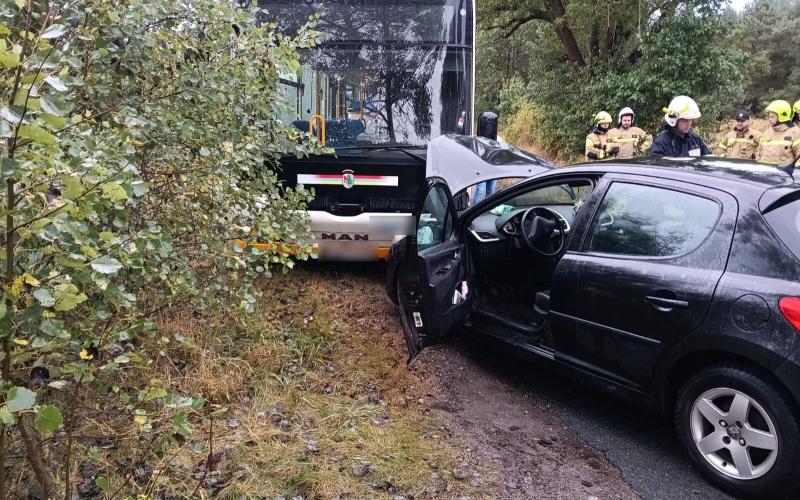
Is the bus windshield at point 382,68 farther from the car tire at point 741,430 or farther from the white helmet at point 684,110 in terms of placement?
the car tire at point 741,430

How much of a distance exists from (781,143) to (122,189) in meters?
10.0

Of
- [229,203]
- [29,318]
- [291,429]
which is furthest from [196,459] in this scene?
[29,318]

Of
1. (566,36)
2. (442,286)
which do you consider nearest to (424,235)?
(442,286)

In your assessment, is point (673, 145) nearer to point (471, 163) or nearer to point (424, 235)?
point (471, 163)

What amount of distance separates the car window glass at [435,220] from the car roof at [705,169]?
0.99 metres

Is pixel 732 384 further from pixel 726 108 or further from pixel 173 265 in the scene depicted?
pixel 726 108

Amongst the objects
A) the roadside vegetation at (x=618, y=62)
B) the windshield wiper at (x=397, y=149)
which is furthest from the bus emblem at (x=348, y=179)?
the roadside vegetation at (x=618, y=62)

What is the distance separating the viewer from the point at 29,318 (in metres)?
1.57

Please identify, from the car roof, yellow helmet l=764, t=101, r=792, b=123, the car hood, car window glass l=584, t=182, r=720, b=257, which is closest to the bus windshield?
the car hood

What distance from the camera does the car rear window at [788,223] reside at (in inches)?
104

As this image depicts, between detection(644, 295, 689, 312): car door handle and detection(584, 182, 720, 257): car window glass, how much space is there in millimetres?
261

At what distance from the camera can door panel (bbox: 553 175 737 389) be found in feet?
9.50

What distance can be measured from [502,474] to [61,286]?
241 centimetres

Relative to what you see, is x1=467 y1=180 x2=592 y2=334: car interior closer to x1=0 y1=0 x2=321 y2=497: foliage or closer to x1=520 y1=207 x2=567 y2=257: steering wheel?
x1=520 y1=207 x2=567 y2=257: steering wheel
